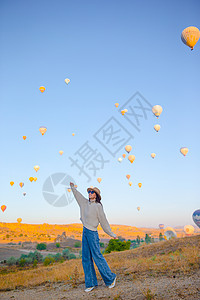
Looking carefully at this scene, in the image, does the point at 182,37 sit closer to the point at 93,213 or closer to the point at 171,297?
the point at 93,213

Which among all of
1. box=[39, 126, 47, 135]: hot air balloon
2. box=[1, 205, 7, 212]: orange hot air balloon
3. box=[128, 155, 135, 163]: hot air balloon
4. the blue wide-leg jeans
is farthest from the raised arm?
box=[1, 205, 7, 212]: orange hot air balloon

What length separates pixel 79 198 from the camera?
644cm

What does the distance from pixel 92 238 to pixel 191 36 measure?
1812cm

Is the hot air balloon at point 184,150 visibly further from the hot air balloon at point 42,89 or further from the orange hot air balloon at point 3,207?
the orange hot air balloon at point 3,207

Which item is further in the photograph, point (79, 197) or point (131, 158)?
point (131, 158)

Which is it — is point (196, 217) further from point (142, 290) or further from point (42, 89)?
point (142, 290)

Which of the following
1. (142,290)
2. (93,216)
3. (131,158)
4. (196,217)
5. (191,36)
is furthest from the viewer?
(131,158)

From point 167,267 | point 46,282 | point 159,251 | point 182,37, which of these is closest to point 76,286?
point 46,282

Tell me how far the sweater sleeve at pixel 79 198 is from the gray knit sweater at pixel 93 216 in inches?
1.0

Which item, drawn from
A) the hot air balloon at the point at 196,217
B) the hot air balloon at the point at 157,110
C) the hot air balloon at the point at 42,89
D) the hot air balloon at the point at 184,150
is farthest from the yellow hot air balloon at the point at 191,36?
the hot air balloon at the point at 196,217

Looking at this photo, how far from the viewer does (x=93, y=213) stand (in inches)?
242

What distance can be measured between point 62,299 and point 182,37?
19841mm

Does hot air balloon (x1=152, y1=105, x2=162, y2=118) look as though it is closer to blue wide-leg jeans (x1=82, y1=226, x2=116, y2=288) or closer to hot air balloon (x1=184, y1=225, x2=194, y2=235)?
hot air balloon (x1=184, y1=225, x2=194, y2=235)

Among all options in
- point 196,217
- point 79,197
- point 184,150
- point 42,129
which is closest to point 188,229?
point 196,217
